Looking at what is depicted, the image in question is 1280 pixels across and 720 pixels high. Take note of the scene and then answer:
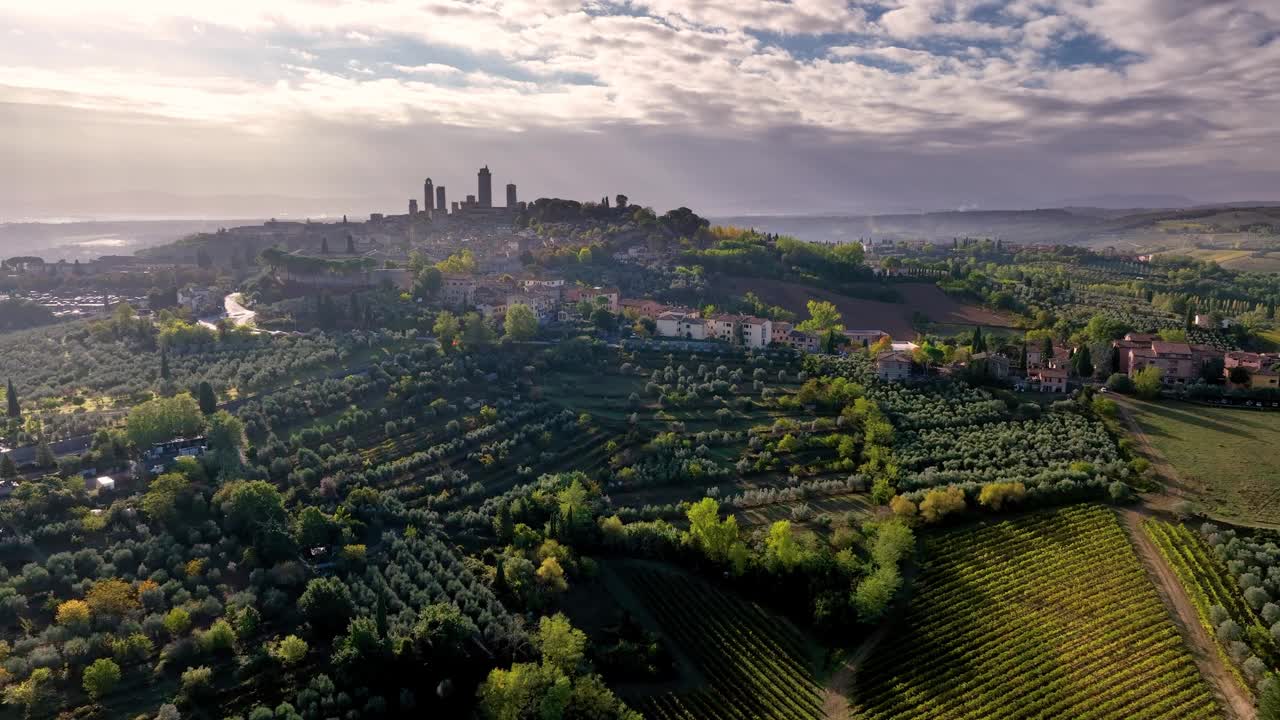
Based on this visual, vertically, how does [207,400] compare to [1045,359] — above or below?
below

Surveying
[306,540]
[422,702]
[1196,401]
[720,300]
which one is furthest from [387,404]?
[1196,401]

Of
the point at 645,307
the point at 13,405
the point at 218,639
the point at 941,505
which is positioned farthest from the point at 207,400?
the point at 941,505

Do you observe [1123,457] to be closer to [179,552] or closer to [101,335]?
[179,552]

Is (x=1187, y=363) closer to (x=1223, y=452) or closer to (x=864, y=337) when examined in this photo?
(x=1223, y=452)

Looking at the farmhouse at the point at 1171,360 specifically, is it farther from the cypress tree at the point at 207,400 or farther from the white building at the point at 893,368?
the cypress tree at the point at 207,400

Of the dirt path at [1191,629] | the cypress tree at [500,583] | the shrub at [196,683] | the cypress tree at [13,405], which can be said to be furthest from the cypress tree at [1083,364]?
the cypress tree at [13,405]

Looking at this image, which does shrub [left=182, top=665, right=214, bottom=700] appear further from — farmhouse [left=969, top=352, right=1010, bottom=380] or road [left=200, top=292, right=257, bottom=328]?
road [left=200, top=292, right=257, bottom=328]
